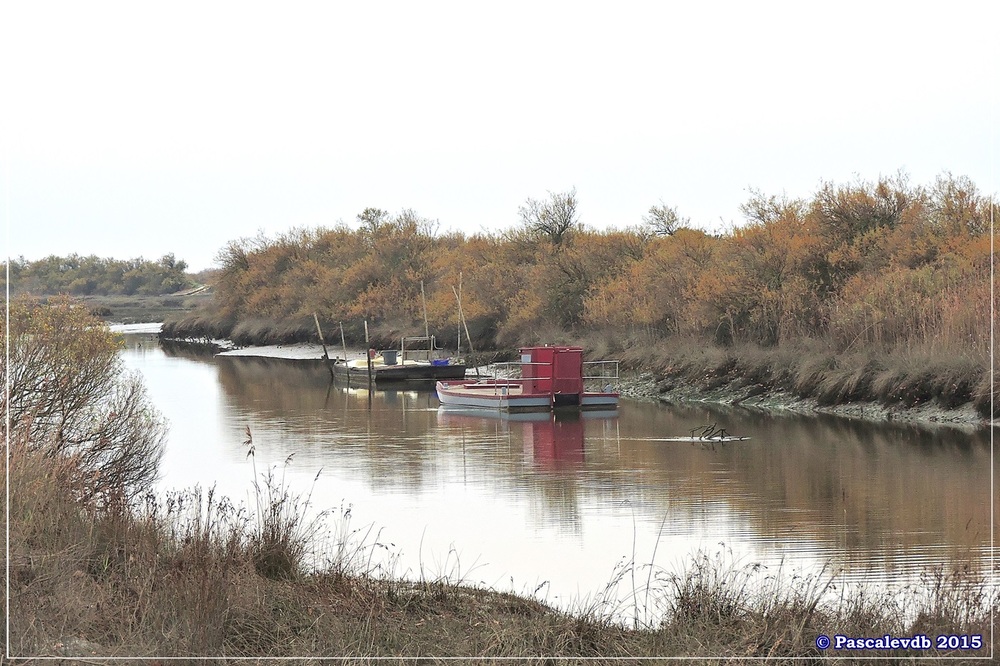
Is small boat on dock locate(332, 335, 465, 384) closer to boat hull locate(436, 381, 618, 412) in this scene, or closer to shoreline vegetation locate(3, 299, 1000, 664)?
boat hull locate(436, 381, 618, 412)

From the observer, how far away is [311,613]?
27.6 ft

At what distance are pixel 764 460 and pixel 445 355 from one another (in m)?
36.0

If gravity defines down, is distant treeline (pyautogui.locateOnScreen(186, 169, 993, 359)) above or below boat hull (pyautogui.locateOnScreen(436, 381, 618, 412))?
above

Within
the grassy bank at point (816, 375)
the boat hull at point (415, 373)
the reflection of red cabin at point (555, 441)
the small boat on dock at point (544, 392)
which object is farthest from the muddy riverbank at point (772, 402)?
the boat hull at point (415, 373)

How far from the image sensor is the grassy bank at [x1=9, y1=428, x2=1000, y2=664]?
7.54 meters

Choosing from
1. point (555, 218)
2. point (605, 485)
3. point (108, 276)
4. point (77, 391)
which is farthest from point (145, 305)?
point (77, 391)

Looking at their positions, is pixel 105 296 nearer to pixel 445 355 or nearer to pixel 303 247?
pixel 303 247

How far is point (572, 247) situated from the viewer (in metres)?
58.2

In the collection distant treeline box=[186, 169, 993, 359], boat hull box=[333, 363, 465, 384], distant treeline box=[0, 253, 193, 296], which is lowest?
boat hull box=[333, 363, 465, 384]

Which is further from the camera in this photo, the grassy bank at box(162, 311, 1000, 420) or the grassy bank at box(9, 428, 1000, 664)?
the grassy bank at box(162, 311, 1000, 420)

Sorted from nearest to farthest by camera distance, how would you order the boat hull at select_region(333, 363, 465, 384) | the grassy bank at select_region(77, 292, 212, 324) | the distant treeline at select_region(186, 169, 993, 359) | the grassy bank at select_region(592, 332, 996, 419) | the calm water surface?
the calm water surface
the grassy bank at select_region(592, 332, 996, 419)
the distant treeline at select_region(186, 169, 993, 359)
the boat hull at select_region(333, 363, 465, 384)
the grassy bank at select_region(77, 292, 212, 324)

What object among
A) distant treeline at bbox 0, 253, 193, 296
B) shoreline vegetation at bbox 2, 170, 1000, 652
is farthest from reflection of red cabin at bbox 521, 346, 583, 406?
distant treeline at bbox 0, 253, 193, 296

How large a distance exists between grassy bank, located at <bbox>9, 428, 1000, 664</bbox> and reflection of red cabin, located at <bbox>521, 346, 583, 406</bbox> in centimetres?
2603

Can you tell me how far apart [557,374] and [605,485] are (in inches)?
627
